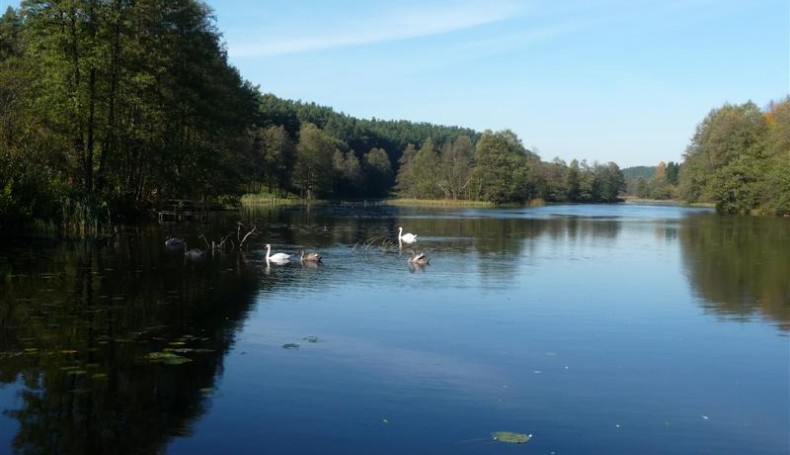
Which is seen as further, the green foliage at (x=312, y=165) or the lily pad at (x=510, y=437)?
the green foliage at (x=312, y=165)

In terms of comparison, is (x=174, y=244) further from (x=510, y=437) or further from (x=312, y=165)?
(x=312, y=165)

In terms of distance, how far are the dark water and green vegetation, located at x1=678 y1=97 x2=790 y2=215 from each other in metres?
60.5

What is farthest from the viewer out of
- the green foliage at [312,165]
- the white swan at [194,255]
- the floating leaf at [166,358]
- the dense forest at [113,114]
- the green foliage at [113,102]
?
the green foliage at [312,165]

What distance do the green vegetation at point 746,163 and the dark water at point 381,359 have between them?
198ft

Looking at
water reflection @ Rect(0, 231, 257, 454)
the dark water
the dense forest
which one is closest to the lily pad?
the dark water

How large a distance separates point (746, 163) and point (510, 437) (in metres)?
86.7

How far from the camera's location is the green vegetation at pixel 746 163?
76625mm

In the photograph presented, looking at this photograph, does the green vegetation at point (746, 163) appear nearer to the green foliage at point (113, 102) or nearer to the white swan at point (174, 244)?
Answer: the green foliage at point (113, 102)

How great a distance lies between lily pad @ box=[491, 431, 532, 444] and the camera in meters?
7.98

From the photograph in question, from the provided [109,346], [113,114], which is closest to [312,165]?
[113,114]

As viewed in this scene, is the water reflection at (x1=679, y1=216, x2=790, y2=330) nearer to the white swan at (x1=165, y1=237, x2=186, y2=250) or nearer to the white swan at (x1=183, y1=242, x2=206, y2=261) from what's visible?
the white swan at (x1=183, y1=242, x2=206, y2=261)

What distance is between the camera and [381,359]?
38.0 feet

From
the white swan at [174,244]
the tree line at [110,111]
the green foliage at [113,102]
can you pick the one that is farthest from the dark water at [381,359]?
the green foliage at [113,102]

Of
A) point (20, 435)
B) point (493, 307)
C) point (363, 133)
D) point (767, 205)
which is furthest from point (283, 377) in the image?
point (363, 133)
